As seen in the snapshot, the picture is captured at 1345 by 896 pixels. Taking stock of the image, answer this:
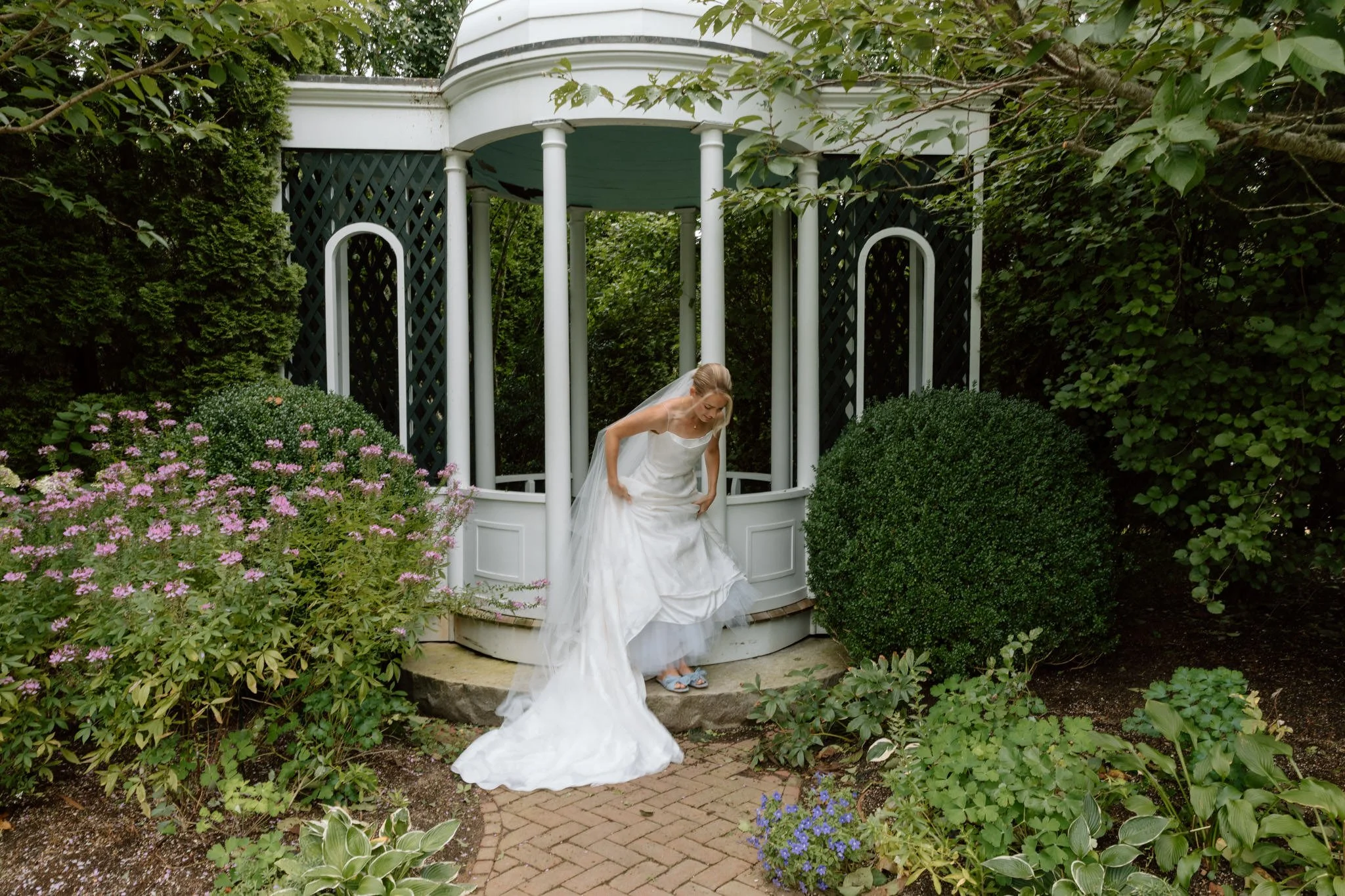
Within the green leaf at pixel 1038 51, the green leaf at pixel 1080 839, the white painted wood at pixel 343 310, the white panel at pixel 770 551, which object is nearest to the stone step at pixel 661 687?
the white panel at pixel 770 551

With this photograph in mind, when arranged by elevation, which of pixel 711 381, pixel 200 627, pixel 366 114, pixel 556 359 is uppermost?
pixel 366 114

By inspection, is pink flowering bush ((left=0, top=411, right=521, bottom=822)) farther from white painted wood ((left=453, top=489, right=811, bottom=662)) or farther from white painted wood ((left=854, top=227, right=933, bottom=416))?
white painted wood ((left=854, top=227, right=933, bottom=416))

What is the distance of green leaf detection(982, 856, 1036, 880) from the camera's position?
274cm

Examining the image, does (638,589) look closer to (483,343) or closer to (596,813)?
(596,813)

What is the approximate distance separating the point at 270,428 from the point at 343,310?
4.63ft

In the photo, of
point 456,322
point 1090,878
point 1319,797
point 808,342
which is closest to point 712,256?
point 808,342

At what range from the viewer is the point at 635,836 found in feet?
11.3

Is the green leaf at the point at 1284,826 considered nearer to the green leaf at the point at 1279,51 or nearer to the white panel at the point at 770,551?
the green leaf at the point at 1279,51

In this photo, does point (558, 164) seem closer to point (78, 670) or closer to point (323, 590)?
point (323, 590)

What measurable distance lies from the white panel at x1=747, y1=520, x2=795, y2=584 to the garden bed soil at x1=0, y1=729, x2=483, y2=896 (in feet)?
6.71

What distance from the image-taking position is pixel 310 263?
→ 5699mm

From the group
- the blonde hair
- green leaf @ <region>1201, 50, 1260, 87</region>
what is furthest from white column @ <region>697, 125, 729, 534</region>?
green leaf @ <region>1201, 50, 1260, 87</region>

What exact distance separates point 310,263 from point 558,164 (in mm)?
1977

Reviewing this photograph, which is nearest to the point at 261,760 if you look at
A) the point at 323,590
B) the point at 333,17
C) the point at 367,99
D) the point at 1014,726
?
the point at 323,590
